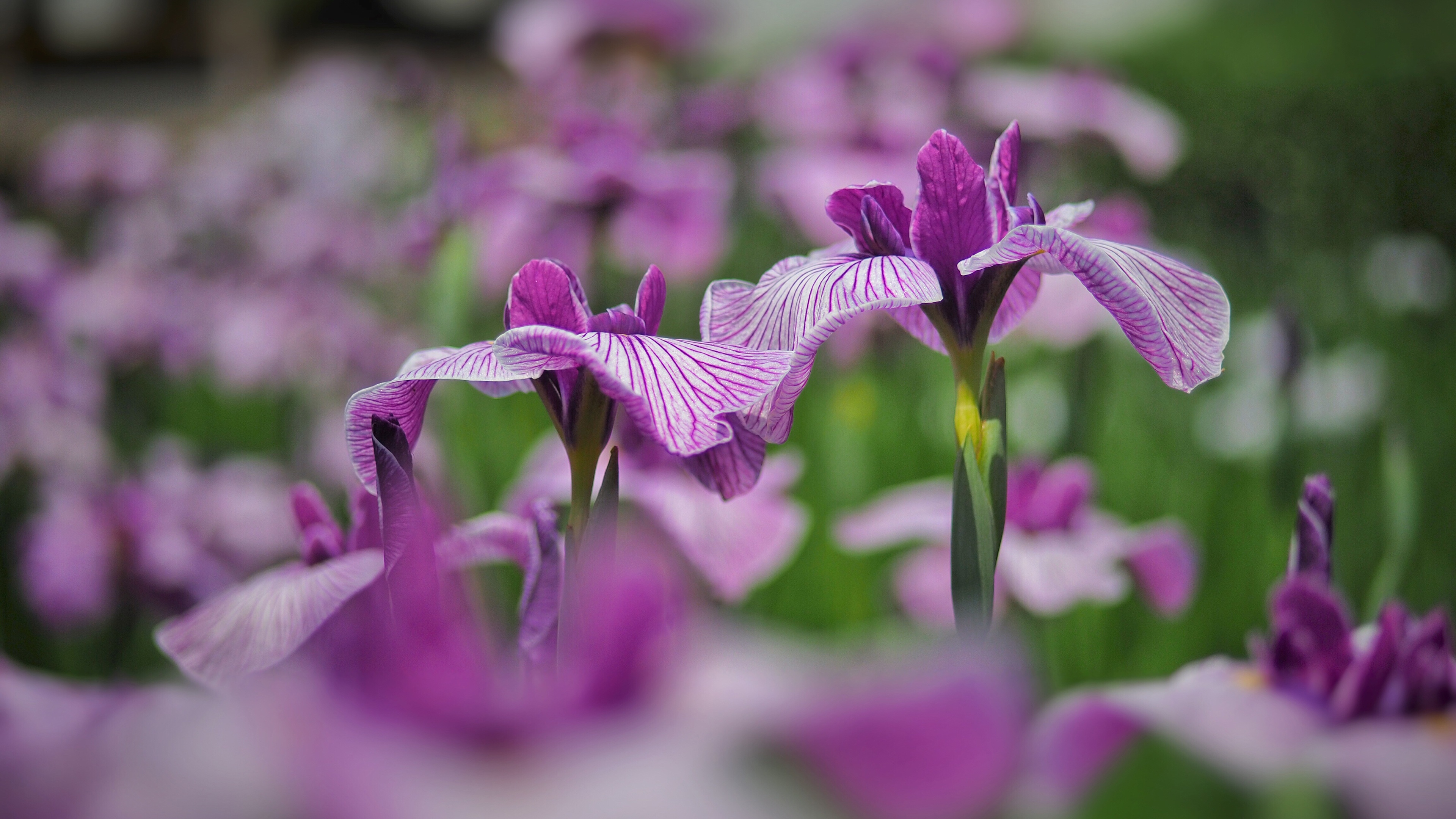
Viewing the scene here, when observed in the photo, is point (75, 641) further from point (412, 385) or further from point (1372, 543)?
point (1372, 543)

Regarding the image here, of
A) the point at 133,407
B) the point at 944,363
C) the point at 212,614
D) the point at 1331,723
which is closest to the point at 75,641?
the point at 133,407

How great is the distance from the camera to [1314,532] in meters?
0.49

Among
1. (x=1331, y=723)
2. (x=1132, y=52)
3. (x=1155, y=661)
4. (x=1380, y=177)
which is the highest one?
(x=1132, y=52)

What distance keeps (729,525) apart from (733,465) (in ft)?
1.09

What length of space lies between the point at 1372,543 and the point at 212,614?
4.96 feet

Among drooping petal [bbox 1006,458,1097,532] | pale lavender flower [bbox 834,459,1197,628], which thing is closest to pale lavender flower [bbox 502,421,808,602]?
pale lavender flower [bbox 834,459,1197,628]

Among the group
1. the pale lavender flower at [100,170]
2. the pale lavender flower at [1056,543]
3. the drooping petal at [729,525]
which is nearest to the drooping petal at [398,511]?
the drooping petal at [729,525]

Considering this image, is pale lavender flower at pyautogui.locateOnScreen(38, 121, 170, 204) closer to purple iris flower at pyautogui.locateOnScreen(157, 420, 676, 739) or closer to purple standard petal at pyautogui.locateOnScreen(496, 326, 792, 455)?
purple iris flower at pyautogui.locateOnScreen(157, 420, 676, 739)

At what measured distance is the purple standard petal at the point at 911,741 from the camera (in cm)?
20

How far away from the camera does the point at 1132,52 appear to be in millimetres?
6410

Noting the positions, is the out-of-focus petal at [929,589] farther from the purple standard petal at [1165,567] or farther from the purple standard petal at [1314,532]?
the purple standard petal at [1314,532]

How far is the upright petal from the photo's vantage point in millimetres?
526

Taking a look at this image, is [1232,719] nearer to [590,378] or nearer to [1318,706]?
[1318,706]

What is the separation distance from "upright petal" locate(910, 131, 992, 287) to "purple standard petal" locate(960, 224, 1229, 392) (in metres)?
0.02
